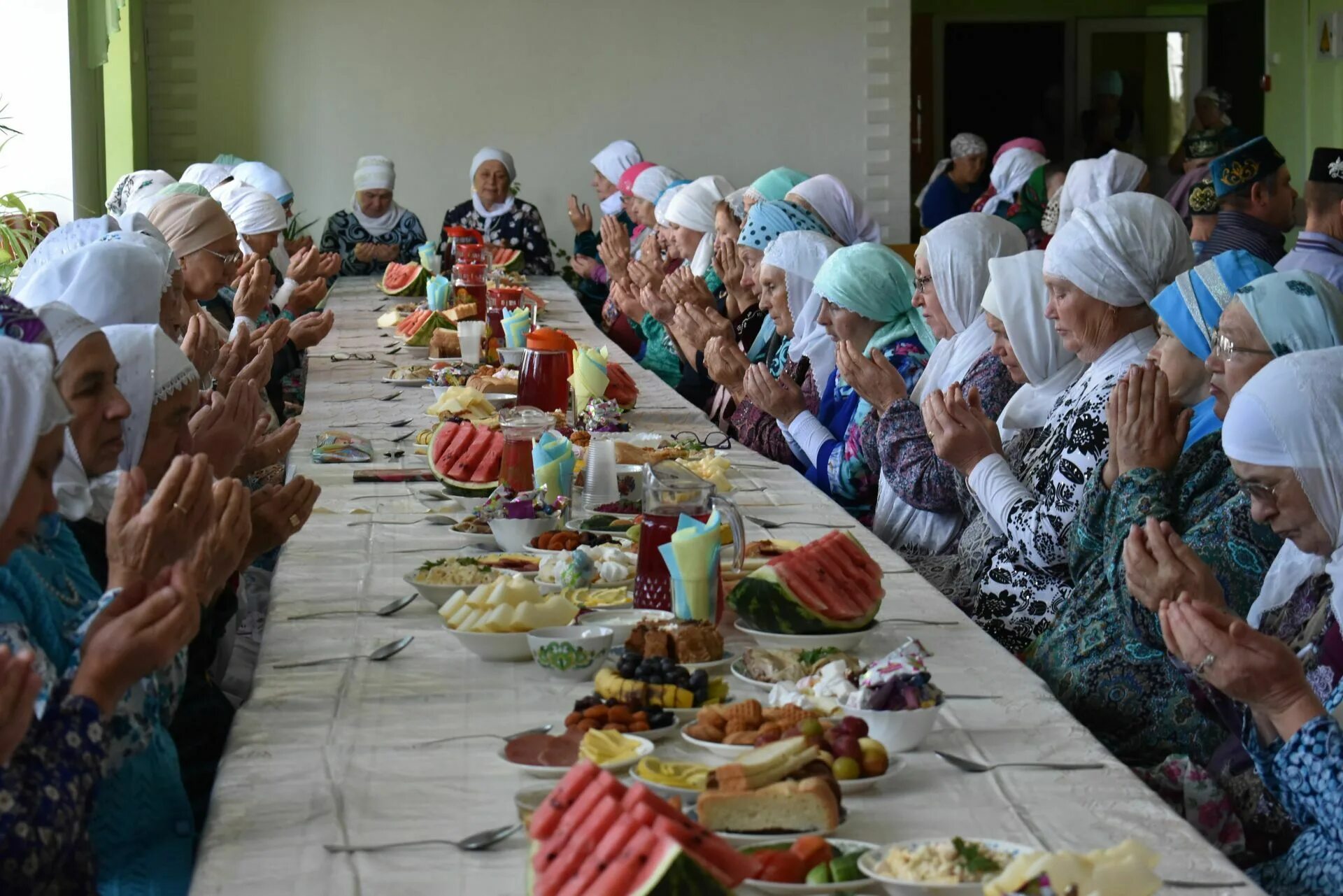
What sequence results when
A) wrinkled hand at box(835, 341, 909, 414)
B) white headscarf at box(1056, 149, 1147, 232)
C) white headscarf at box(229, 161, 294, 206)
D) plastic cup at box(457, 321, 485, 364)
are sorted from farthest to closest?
white headscarf at box(229, 161, 294, 206) → white headscarf at box(1056, 149, 1147, 232) → plastic cup at box(457, 321, 485, 364) → wrinkled hand at box(835, 341, 909, 414)

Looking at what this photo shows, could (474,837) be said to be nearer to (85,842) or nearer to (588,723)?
(588,723)

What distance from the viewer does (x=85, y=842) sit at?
1733 millimetres

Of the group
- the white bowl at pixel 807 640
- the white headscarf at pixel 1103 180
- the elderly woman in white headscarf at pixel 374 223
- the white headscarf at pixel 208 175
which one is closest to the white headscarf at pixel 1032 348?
the white bowl at pixel 807 640

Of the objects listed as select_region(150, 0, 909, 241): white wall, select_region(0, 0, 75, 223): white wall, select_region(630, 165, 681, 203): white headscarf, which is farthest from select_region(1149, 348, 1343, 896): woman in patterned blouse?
select_region(150, 0, 909, 241): white wall

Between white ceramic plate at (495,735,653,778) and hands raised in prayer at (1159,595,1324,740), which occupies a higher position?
hands raised in prayer at (1159,595,1324,740)

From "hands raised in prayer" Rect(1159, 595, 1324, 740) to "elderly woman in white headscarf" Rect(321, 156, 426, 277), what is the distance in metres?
7.70

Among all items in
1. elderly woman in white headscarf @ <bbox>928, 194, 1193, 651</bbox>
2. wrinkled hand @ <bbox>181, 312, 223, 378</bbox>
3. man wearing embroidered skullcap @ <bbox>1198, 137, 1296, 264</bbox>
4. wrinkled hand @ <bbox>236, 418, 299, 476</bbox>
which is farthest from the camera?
man wearing embroidered skullcap @ <bbox>1198, 137, 1296, 264</bbox>

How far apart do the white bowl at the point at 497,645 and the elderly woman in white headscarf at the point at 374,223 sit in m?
7.20

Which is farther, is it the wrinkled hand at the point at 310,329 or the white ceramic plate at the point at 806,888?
the wrinkled hand at the point at 310,329

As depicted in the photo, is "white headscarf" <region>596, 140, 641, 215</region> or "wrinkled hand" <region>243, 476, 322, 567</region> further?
"white headscarf" <region>596, 140, 641, 215</region>

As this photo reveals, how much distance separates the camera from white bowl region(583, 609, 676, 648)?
7.38ft

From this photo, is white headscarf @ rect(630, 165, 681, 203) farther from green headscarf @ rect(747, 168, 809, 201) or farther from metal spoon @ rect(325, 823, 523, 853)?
metal spoon @ rect(325, 823, 523, 853)

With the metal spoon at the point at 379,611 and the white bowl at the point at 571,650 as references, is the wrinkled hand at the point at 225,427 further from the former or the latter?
the white bowl at the point at 571,650

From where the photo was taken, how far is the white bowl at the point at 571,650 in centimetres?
212
